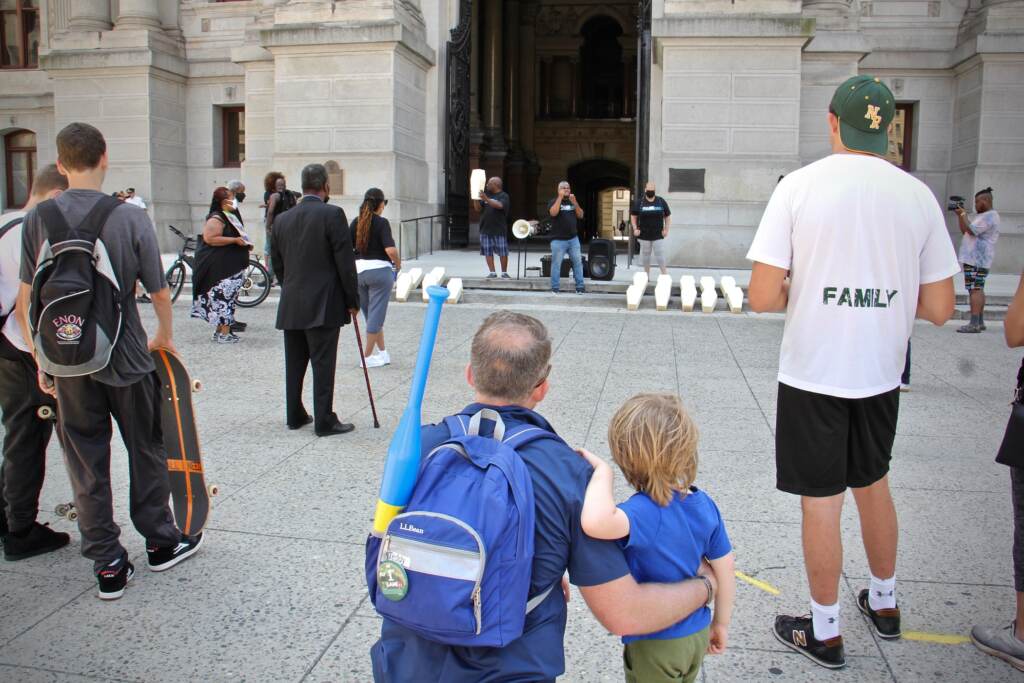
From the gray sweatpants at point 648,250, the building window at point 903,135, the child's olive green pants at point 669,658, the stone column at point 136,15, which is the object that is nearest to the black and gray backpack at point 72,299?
the child's olive green pants at point 669,658

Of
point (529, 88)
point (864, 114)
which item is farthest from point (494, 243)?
point (529, 88)

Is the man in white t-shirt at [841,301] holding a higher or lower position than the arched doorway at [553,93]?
lower

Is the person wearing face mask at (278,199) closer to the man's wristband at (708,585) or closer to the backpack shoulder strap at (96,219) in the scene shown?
the backpack shoulder strap at (96,219)

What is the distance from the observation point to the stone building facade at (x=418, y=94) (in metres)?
18.9

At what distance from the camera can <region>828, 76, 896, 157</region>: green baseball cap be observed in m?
3.37

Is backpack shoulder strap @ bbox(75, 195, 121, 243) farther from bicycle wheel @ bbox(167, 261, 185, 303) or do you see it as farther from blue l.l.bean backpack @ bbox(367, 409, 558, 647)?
bicycle wheel @ bbox(167, 261, 185, 303)

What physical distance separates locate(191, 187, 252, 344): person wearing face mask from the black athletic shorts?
826 cm

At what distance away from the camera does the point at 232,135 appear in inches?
998

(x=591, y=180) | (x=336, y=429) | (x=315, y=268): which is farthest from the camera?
(x=591, y=180)

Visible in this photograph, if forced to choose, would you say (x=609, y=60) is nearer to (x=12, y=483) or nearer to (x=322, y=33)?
(x=322, y=33)

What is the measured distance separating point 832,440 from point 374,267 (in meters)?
6.47

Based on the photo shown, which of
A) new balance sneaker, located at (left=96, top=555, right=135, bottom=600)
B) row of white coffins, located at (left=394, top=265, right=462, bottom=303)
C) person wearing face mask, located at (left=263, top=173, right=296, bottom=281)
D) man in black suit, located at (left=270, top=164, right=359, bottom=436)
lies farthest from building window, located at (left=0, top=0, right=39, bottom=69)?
new balance sneaker, located at (left=96, top=555, right=135, bottom=600)

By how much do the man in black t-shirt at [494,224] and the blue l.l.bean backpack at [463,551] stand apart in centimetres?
1428

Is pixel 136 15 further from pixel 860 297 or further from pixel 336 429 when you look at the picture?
pixel 860 297
